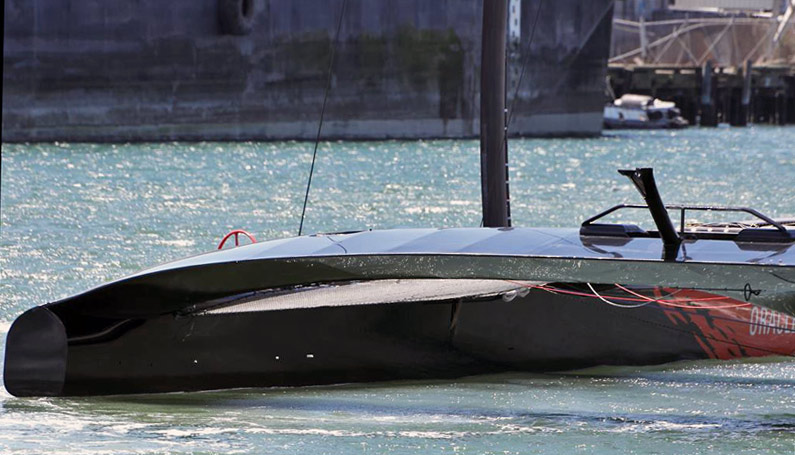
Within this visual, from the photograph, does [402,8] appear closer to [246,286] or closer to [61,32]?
[61,32]

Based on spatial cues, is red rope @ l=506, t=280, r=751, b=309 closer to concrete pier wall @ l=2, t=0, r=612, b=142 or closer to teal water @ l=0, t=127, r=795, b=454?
teal water @ l=0, t=127, r=795, b=454

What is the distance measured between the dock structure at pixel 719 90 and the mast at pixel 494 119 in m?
59.6

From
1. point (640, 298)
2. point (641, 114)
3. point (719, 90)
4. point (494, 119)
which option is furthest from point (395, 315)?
point (719, 90)

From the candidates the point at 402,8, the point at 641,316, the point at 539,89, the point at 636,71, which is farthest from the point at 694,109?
the point at 641,316

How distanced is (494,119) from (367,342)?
A: 2346mm

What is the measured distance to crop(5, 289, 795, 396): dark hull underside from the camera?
665cm

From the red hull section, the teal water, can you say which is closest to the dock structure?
the teal water

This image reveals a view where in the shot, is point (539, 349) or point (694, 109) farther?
point (694, 109)

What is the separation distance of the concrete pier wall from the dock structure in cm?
2312

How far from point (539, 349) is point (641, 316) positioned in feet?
1.92

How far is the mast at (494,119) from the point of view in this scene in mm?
9000

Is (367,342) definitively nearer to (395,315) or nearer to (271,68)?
(395,315)

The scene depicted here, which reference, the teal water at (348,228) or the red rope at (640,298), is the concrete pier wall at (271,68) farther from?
the red rope at (640,298)

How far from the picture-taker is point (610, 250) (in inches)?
246
